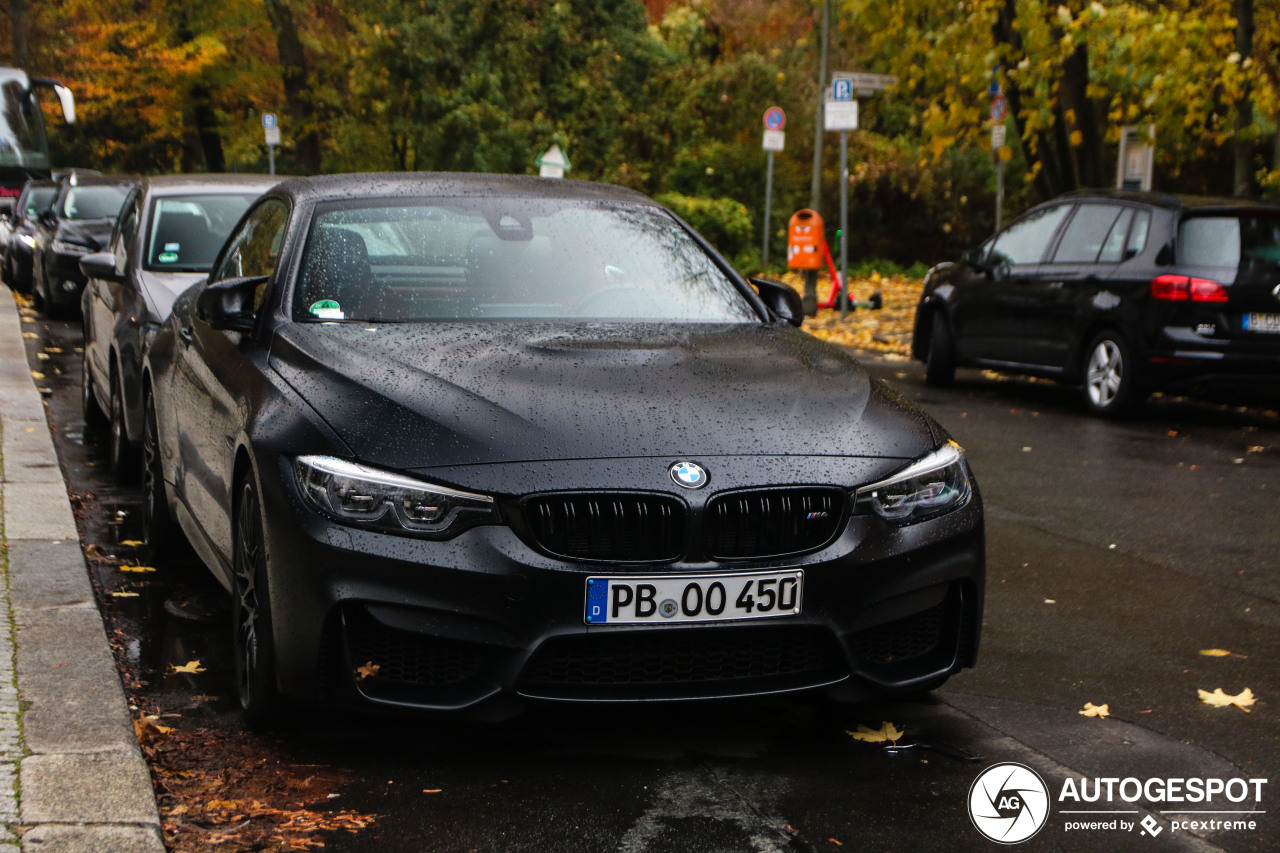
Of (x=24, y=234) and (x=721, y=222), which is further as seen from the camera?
(x=721, y=222)

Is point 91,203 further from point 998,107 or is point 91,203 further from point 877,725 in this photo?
point 877,725

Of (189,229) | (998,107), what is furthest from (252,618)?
(998,107)

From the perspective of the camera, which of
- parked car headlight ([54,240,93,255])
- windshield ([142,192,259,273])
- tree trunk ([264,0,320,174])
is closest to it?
windshield ([142,192,259,273])

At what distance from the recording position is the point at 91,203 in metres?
19.1

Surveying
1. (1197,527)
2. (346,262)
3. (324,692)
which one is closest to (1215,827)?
(324,692)

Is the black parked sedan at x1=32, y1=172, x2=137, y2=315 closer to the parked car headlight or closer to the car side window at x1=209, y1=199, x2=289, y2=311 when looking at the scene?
the parked car headlight

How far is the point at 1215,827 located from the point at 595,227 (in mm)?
2911

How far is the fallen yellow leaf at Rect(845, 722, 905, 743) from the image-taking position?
4406 millimetres

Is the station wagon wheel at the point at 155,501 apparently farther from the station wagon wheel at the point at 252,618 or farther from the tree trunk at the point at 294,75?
the tree trunk at the point at 294,75

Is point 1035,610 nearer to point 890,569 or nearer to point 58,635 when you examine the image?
point 890,569

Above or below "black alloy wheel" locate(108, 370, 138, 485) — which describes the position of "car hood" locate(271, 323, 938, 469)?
above

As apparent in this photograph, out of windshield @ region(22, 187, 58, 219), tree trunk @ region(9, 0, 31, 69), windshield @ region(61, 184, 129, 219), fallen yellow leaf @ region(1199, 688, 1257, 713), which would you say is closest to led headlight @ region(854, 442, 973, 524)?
fallen yellow leaf @ region(1199, 688, 1257, 713)

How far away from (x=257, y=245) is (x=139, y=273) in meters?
2.59

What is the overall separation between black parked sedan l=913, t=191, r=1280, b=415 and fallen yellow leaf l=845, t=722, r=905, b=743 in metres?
7.72
